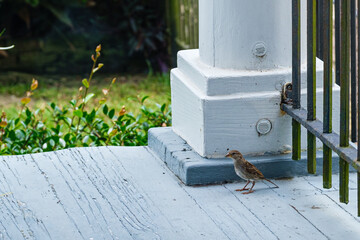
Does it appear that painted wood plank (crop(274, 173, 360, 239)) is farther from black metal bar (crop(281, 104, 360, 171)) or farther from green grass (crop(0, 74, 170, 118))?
green grass (crop(0, 74, 170, 118))

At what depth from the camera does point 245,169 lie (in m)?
3.34

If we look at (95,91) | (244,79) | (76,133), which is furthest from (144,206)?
(95,91)

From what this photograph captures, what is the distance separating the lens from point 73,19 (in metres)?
9.38

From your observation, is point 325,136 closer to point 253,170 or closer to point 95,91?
point 253,170

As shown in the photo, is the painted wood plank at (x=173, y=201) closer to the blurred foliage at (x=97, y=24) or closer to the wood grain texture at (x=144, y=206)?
the wood grain texture at (x=144, y=206)

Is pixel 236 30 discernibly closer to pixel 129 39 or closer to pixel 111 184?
pixel 111 184

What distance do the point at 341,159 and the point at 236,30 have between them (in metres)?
0.93

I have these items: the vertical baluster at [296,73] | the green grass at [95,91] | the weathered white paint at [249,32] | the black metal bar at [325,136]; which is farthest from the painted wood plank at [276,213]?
the green grass at [95,91]

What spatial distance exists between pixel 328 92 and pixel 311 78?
0.22 metres

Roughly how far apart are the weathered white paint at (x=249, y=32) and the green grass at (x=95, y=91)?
354cm

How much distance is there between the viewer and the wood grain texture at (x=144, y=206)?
115 inches

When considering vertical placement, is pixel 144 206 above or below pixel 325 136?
below

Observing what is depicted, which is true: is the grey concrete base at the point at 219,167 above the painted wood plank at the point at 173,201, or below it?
above

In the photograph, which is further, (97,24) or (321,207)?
(97,24)
